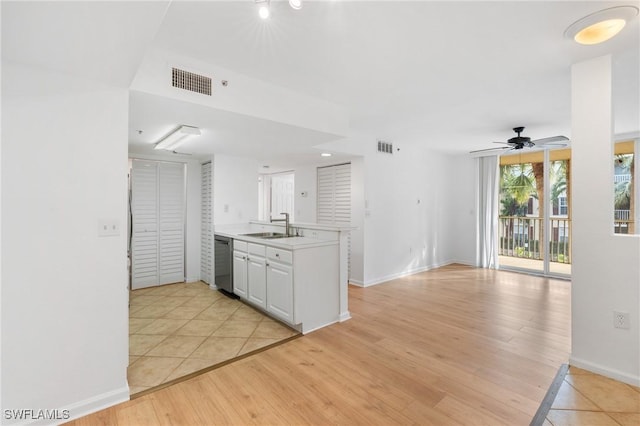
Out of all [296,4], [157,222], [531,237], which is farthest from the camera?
[531,237]

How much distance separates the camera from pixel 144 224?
4586mm

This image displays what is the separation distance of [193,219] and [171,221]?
339mm

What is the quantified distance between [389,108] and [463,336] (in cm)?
260

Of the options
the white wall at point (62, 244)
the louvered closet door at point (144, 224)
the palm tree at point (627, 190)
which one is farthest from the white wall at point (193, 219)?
the palm tree at point (627, 190)

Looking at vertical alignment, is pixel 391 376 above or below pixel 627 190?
below

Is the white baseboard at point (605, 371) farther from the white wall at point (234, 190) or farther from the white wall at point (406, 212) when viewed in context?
the white wall at point (234, 190)

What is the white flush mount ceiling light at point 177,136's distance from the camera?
293cm

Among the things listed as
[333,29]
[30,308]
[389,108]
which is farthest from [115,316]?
[389,108]

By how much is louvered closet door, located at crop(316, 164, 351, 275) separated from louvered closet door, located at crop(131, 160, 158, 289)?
2805mm

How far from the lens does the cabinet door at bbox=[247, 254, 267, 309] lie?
3402 millimetres

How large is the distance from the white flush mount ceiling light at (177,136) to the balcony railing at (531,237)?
6.11 meters

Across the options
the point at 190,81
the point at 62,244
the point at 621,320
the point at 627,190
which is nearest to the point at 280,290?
the point at 62,244

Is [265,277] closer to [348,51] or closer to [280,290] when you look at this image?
[280,290]

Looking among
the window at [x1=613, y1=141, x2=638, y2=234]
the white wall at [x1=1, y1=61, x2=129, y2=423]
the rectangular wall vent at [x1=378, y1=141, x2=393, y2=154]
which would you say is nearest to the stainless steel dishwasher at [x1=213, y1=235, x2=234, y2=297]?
the white wall at [x1=1, y1=61, x2=129, y2=423]
